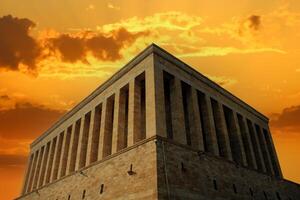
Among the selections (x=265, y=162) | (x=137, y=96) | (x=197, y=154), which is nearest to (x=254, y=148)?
(x=265, y=162)

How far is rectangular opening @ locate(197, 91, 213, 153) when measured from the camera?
22053 mm

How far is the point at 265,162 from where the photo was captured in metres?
30.2

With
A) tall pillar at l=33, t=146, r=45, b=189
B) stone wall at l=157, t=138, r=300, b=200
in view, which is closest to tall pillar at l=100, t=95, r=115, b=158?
stone wall at l=157, t=138, r=300, b=200

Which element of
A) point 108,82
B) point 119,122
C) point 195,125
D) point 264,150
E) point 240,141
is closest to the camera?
point 195,125

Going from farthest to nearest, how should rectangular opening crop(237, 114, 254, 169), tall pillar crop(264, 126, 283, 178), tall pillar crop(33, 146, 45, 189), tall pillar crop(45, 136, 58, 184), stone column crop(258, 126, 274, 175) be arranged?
1. tall pillar crop(33, 146, 45, 189)
2. tall pillar crop(45, 136, 58, 184)
3. tall pillar crop(264, 126, 283, 178)
4. stone column crop(258, 126, 274, 175)
5. rectangular opening crop(237, 114, 254, 169)

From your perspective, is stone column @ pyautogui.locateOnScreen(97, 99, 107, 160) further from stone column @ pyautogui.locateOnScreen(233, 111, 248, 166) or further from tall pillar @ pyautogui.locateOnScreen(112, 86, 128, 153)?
Answer: stone column @ pyautogui.locateOnScreen(233, 111, 248, 166)

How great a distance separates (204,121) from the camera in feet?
76.3

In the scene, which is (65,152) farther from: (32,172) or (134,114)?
(134,114)

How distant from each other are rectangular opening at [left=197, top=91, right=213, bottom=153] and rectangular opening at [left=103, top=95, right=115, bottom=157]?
8131mm

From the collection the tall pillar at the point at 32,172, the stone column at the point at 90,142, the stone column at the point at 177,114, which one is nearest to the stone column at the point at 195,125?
the stone column at the point at 177,114

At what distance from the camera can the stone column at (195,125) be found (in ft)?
66.2

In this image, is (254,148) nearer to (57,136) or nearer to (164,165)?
(164,165)

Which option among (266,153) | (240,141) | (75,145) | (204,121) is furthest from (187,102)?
(266,153)

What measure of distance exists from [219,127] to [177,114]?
255 inches
